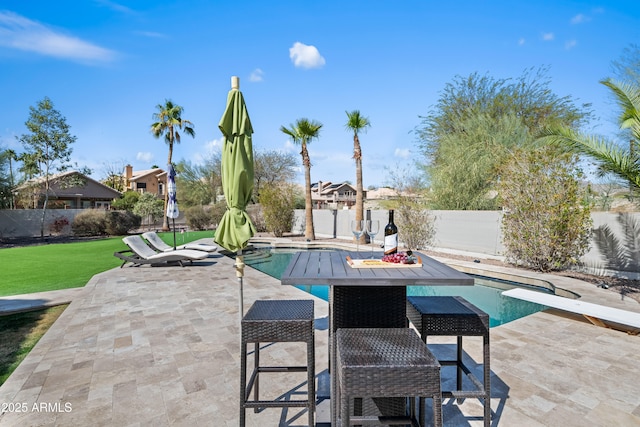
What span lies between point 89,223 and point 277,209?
9.94m

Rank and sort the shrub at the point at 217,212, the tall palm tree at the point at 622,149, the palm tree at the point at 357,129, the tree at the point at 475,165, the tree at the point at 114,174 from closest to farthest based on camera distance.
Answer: the tall palm tree at the point at 622,149 → the tree at the point at 475,165 → the palm tree at the point at 357,129 → the shrub at the point at 217,212 → the tree at the point at 114,174

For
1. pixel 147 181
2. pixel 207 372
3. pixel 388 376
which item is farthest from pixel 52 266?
pixel 147 181

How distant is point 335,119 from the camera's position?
13.1 metres

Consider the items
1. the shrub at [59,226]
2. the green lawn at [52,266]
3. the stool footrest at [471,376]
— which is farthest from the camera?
the shrub at [59,226]

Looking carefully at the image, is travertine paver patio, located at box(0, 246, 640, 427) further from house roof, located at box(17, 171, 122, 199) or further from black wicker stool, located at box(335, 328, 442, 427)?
house roof, located at box(17, 171, 122, 199)

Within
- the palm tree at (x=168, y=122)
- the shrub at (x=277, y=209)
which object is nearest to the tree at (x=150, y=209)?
the palm tree at (x=168, y=122)

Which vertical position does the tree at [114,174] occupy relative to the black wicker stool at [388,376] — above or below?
above

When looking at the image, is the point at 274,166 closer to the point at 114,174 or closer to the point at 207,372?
the point at 207,372

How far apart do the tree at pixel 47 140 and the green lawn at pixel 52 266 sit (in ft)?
22.8

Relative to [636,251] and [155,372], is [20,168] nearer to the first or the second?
[155,372]

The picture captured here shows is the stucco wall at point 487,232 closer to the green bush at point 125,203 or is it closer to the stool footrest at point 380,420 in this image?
the stool footrest at point 380,420

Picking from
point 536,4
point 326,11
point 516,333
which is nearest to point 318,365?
point 516,333

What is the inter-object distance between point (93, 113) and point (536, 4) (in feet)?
70.7

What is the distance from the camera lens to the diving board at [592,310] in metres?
3.31
